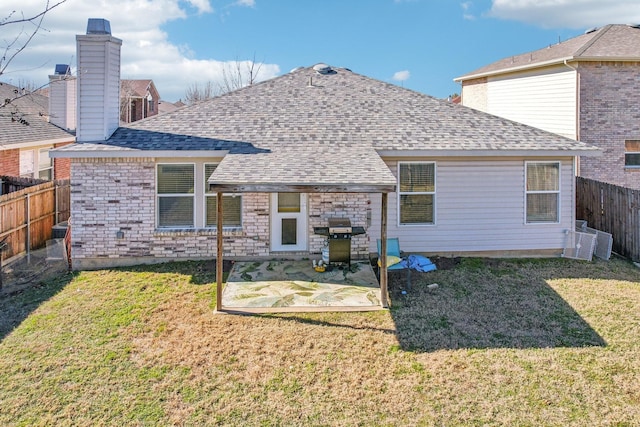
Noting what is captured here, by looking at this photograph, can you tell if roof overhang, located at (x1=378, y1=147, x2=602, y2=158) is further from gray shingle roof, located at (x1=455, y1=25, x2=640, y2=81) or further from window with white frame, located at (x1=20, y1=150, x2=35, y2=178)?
window with white frame, located at (x1=20, y1=150, x2=35, y2=178)

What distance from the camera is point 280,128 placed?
1168 cm

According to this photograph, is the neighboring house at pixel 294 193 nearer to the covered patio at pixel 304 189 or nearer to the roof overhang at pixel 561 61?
the covered patio at pixel 304 189

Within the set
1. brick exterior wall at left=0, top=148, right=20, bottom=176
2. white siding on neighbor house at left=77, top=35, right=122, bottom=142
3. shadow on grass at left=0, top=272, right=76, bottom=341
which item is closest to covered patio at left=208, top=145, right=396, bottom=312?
shadow on grass at left=0, top=272, right=76, bottom=341

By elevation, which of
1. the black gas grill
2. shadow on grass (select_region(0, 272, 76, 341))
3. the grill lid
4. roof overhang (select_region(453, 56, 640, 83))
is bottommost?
shadow on grass (select_region(0, 272, 76, 341))

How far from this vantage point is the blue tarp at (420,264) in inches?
400

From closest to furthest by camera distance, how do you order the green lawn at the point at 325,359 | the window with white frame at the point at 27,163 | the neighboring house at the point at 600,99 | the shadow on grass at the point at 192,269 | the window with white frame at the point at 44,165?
the green lawn at the point at 325,359 → the shadow on grass at the point at 192,269 → the window with white frame at the point at 27,163 → the neighboring house at the point at 600,99 → the window with white frame at the point at 44,165

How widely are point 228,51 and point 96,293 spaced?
105ft

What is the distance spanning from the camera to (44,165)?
17.7m

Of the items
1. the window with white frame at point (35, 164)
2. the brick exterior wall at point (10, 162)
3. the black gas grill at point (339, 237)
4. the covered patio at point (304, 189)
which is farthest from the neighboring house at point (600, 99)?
the brick exterior wall at point (10, 162)

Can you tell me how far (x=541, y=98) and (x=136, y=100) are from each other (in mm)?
31541

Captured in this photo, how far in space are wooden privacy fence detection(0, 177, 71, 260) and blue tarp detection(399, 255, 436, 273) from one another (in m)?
9.26

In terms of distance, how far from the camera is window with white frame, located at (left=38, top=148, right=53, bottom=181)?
56.7 ft

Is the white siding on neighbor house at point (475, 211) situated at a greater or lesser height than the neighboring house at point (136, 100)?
lesser

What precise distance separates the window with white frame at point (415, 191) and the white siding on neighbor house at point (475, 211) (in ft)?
0.42
